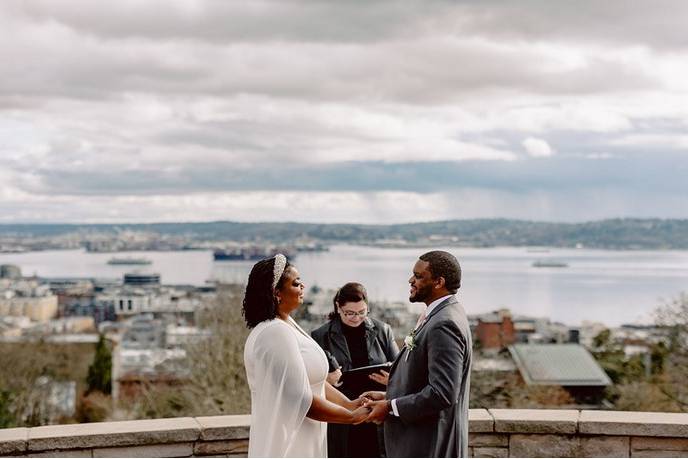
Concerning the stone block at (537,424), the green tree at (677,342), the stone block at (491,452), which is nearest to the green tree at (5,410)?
the green tree at (677,342)

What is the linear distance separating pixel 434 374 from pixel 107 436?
240 centimetres

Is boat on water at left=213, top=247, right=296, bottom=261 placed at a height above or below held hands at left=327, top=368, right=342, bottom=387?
below

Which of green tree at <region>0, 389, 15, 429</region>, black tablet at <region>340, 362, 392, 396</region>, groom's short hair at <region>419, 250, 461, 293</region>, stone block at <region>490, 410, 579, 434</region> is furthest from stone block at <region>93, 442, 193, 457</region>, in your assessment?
green tree at <region>0, 389, 15, 429</region>

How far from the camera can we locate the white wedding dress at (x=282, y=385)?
3443 mm

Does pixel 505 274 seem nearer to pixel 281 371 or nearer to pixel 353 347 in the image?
pixel 353 347

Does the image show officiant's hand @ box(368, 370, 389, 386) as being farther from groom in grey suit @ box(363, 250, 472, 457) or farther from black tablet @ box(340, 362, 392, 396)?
groom in grey suit @ box(363, 250, 472, 457)

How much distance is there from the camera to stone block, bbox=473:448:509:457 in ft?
18.0

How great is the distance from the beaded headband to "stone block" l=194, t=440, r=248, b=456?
6.81 ft

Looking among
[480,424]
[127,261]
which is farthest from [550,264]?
[480,424]

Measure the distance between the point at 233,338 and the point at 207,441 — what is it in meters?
17.2

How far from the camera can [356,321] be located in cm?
477

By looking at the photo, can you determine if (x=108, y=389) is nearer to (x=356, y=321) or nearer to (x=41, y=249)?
(x=356, y=321)

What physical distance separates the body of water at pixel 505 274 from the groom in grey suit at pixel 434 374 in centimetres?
4679

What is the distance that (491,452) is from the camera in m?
5.50
